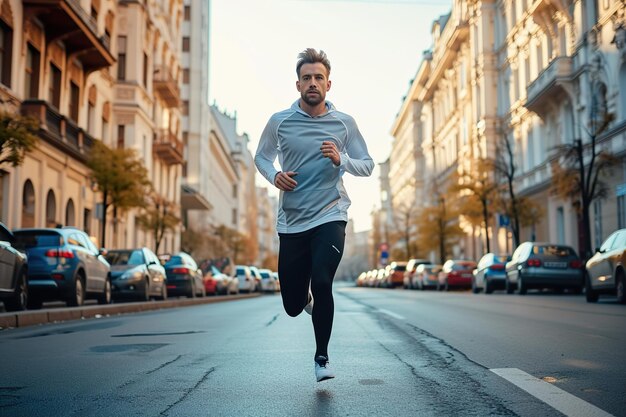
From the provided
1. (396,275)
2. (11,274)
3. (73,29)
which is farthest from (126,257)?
(396,275)

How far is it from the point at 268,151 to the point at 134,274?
665 inches

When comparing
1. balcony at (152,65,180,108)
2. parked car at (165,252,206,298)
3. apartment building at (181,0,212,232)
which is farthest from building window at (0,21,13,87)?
apartment building at (181,0,212,232)

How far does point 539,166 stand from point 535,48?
7431 millimetres

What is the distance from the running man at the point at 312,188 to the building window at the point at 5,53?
68.7ft

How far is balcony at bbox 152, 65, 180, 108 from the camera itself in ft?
160

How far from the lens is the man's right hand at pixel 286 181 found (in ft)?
19.3

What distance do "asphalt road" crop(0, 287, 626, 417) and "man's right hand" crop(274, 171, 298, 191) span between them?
1.33m

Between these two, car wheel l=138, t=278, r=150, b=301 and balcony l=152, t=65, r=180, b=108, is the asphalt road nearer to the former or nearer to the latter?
car wheel l=138, t=278, r=150, b=301

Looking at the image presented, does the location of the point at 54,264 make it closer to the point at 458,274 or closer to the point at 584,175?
the point at 584,175

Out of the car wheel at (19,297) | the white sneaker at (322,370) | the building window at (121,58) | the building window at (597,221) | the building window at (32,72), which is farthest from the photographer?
the building window at (121,58)

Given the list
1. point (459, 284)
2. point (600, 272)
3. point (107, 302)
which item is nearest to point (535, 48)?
point (459, 284)

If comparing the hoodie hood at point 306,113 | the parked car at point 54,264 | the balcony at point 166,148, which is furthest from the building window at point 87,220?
the hoodie hood at point 306,113

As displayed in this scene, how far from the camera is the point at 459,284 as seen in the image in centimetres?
4022

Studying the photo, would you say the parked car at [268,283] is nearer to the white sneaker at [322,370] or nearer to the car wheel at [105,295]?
the car wheel at [105,295]
